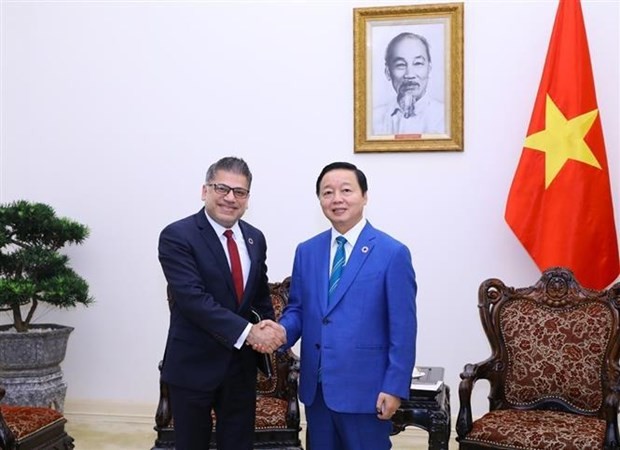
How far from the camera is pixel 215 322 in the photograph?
8.21 feet

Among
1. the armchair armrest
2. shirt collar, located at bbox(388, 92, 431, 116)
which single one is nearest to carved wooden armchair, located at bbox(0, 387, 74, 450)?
the armchair armrest

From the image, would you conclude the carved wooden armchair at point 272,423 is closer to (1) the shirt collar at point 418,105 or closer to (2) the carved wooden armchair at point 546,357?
(2) the carved wooden armchair at point 546,357

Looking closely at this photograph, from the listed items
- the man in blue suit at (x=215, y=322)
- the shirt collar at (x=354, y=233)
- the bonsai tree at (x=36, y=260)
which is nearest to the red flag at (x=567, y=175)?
the shirt collar at (x=354, y=233)

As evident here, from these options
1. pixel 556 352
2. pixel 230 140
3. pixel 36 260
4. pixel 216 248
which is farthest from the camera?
pixel 230 140

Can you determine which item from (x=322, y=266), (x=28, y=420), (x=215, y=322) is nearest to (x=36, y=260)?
(x=28, y=420)

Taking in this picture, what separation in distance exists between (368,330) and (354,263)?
0.23 m

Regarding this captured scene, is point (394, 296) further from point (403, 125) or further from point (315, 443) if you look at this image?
point (403, 125)

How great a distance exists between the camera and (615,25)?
165 inches

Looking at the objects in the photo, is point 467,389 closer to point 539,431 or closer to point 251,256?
point 539,431

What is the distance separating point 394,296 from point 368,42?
2441 millimetres

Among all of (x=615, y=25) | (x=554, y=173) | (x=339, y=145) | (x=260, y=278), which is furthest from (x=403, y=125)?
(x=260, y=278)

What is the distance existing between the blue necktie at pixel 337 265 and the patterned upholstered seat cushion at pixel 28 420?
1.64 meters

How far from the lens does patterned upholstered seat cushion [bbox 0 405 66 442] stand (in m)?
3.20

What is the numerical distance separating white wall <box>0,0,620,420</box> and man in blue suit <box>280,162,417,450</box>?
2.01 meters
